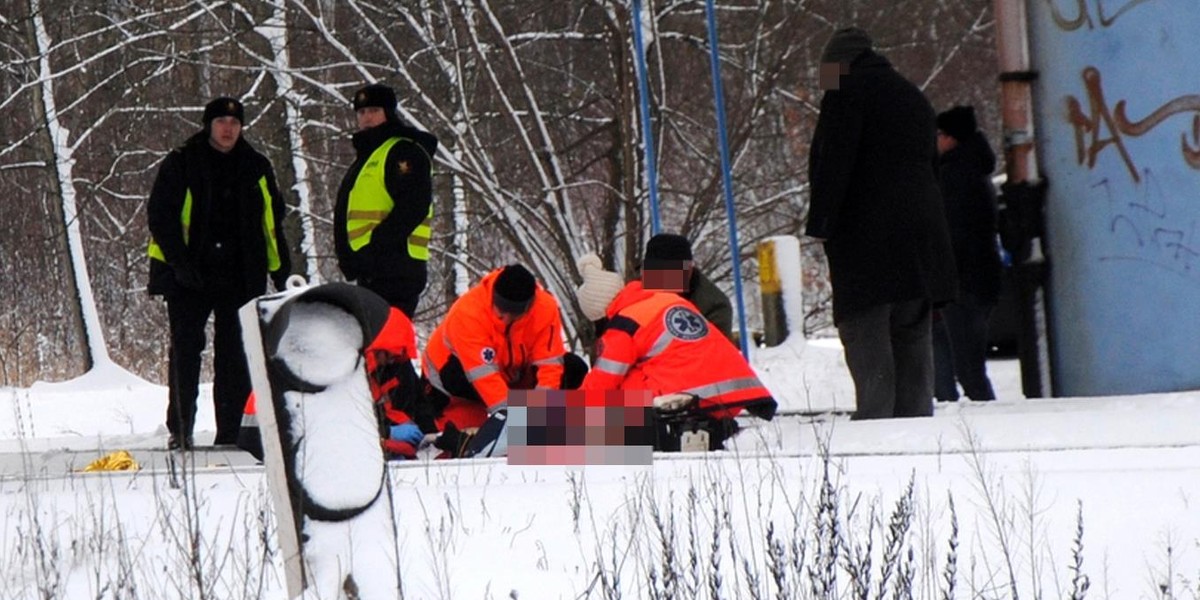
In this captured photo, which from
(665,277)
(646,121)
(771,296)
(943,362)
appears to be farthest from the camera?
(771,296)

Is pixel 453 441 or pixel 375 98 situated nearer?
pixel 453 441

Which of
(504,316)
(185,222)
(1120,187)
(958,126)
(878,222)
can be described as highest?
(958,126)

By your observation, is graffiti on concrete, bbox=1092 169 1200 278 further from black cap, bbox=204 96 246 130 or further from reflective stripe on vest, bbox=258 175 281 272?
black cap, bbox=204 96 246 130

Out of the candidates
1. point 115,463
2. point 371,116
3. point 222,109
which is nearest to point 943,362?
point 371,116

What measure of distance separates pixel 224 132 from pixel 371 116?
62cm

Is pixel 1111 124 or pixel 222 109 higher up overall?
pixel 222 109

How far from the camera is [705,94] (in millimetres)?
16875

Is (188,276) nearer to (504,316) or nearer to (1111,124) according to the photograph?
(504,316)

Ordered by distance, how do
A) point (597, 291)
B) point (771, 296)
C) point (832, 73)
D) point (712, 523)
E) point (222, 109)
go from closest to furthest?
point (712, 523) < point (832, 73) < point (597, 291) < point (222, 109) < point (771, 296)

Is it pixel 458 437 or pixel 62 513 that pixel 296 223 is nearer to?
pixel 458 437

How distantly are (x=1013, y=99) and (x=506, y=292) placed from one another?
8.02ft

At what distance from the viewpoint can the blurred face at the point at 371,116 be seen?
29.2 feet

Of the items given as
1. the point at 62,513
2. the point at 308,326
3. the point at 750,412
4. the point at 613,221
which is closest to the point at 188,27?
the point at 613,221

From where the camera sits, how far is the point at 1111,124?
27.7ft
